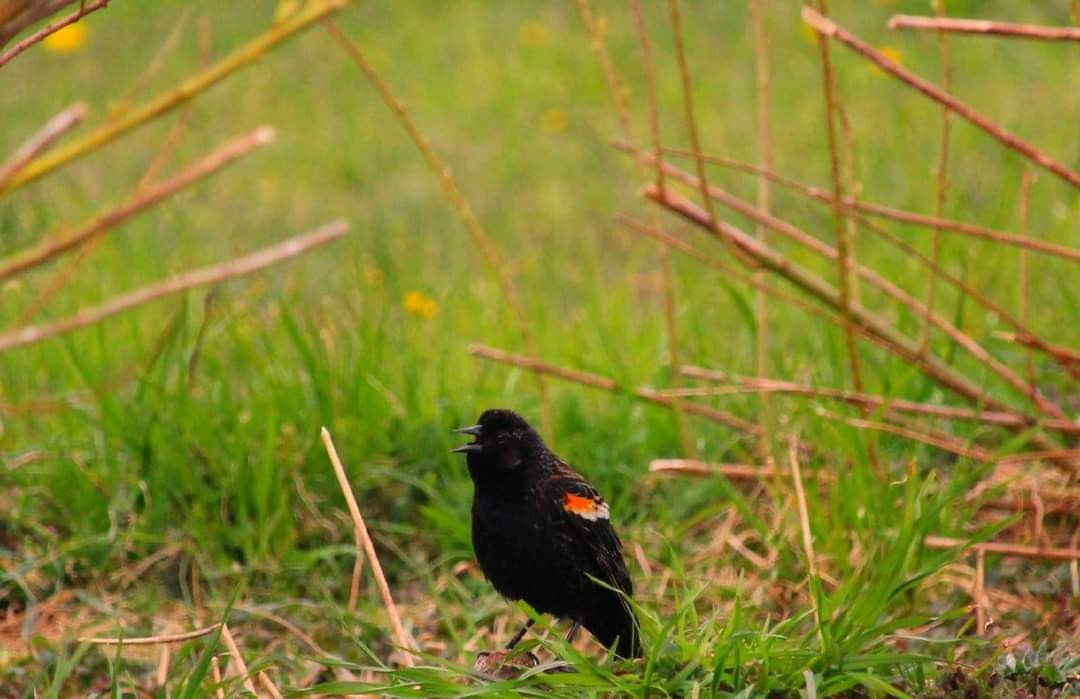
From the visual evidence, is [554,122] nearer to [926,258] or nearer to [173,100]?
[926,258]

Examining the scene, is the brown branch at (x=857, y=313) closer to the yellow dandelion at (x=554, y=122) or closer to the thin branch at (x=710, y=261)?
the thin branch at (x=710, y=261)

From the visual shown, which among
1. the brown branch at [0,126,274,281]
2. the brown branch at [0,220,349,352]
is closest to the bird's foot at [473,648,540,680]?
the brown branch at [0,220,349,352]

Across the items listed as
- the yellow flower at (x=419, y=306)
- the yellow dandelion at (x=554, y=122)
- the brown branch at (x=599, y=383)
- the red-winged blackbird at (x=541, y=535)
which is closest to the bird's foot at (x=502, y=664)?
the red-winged blackbird at (x=541, y=535)

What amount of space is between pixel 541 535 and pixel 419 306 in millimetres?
2522

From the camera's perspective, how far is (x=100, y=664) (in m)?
4.20

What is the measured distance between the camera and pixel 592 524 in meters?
3.88

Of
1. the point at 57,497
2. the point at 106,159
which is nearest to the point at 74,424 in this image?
the point at 57,497

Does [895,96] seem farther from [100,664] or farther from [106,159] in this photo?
[100,664]

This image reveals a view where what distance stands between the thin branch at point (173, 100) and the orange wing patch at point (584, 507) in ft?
6.32

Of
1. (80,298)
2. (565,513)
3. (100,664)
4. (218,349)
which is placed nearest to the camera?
(565,513)

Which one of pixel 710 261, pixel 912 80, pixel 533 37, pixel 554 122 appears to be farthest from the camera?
pixel 533 37

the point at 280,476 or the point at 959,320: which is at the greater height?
Answer: the point at 280,476

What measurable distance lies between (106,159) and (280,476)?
584cm

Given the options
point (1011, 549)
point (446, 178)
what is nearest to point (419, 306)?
point (446, 178)
